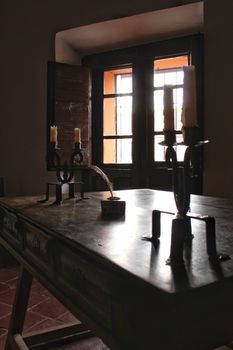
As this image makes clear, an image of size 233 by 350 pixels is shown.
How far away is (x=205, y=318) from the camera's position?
2.41 ft

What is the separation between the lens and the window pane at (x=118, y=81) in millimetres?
4121

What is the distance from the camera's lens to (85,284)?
0.96m

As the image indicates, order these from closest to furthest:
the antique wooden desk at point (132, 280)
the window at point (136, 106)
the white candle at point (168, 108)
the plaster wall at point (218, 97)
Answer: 1. the antique wooden desk at point (132, 280)
2. the white candle at point (168, 108)
3. the plaster wall at point (218, 97)
4. the window at point (136, 106)

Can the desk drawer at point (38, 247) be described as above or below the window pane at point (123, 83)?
below

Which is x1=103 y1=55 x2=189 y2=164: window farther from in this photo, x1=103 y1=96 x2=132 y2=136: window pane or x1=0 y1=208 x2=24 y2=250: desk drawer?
x1=0 y1=208 x2=24 y2=250: desk drawer

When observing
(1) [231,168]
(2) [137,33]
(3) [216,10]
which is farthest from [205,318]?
(2) [137,33]

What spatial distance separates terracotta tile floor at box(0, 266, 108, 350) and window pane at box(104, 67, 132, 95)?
7.35 ft

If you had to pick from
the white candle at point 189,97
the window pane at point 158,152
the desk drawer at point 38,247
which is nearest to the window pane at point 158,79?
the window pane at point 158,152

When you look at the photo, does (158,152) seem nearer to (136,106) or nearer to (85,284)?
(136,106)

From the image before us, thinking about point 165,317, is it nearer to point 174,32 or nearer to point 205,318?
point 205,318

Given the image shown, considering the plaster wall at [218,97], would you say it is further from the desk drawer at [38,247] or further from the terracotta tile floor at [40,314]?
the desk drawer at [38,247]

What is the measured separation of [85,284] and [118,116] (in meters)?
3.35

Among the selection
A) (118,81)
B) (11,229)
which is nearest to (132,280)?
(11,229)

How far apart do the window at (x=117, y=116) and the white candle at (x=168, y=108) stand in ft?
10.3
